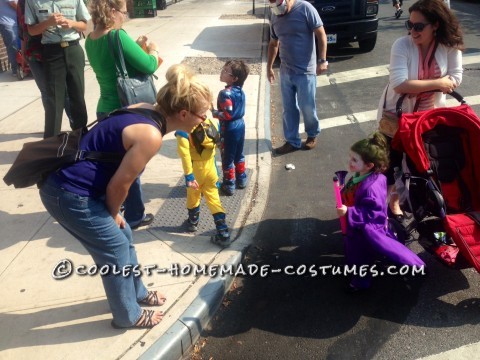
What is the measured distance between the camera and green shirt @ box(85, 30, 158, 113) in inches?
142

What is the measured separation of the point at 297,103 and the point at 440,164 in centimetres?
253

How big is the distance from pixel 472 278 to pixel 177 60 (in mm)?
8215

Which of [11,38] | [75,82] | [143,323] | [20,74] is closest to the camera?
[143,323]

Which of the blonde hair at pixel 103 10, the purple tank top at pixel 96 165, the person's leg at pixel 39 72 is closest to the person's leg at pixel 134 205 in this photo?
the blonde hair at pixel 103 10

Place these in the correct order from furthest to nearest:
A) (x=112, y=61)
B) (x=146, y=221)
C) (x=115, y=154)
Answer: (x=146, y=221)
(x=112, y=61)
(x=115, y=154)

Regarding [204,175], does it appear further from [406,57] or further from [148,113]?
[406,57]

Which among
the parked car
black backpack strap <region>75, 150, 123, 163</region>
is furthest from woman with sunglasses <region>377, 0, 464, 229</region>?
the parked car

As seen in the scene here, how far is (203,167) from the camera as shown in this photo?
12.4 ft

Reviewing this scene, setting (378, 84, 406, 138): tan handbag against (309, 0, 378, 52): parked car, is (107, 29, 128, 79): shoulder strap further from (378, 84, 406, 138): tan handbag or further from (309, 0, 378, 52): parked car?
(309, 0, 378, 52): parked car

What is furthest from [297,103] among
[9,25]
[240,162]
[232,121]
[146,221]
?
[9,25]

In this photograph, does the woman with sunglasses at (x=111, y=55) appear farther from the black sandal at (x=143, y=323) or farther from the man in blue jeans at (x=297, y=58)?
the man in blue jeans at (x=297, y=58)

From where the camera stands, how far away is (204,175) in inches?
148

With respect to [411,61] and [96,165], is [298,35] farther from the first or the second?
[96,165]

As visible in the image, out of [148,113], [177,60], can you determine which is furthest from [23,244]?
[177,60]
